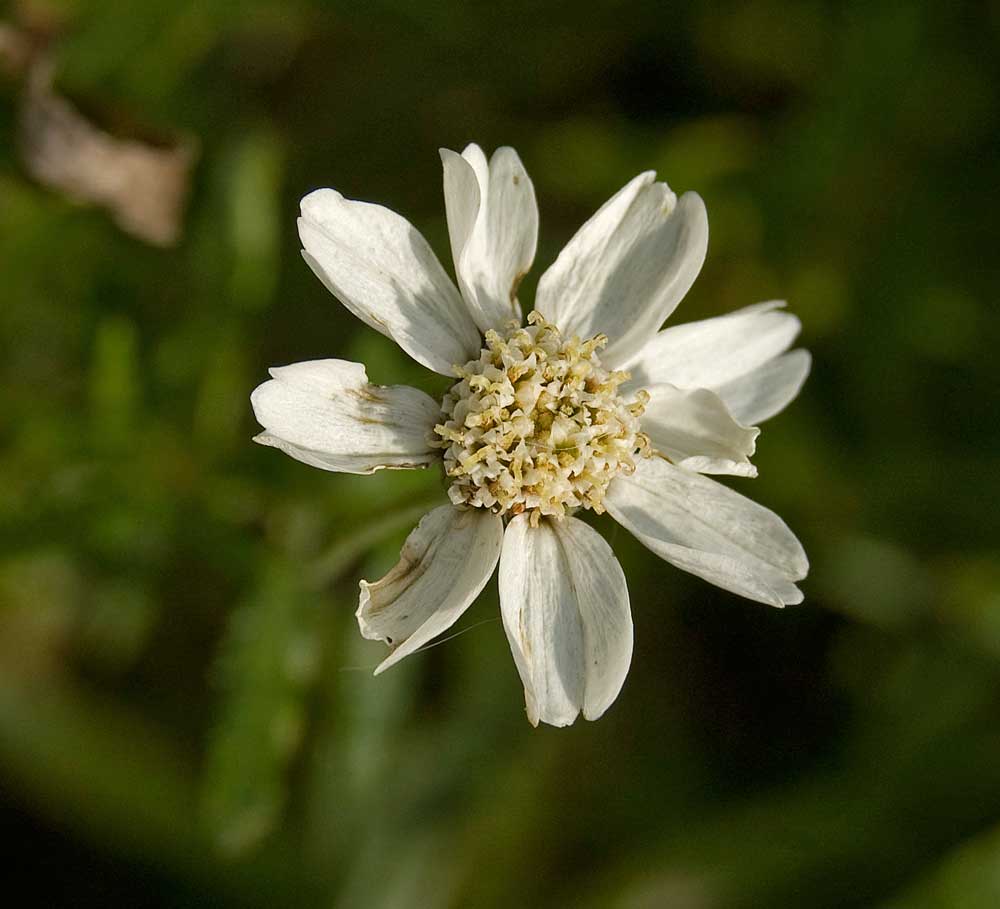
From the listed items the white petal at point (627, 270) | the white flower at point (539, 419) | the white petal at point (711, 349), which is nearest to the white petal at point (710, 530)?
the white flower at point (539, 419)

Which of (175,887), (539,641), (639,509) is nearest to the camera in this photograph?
(539,641)

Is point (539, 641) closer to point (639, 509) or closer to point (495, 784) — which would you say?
point (639, 509)

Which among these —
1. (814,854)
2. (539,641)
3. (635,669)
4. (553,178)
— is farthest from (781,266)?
(539,641)

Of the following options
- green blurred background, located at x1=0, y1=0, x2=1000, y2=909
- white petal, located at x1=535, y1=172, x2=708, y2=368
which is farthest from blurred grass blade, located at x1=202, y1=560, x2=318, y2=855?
white petal, located at x1=535, y1=172, x2=708, y2=368

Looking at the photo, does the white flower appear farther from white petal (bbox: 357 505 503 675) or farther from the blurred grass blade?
the blurred grass blade

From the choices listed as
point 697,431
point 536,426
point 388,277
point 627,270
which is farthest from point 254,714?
point 627,270
